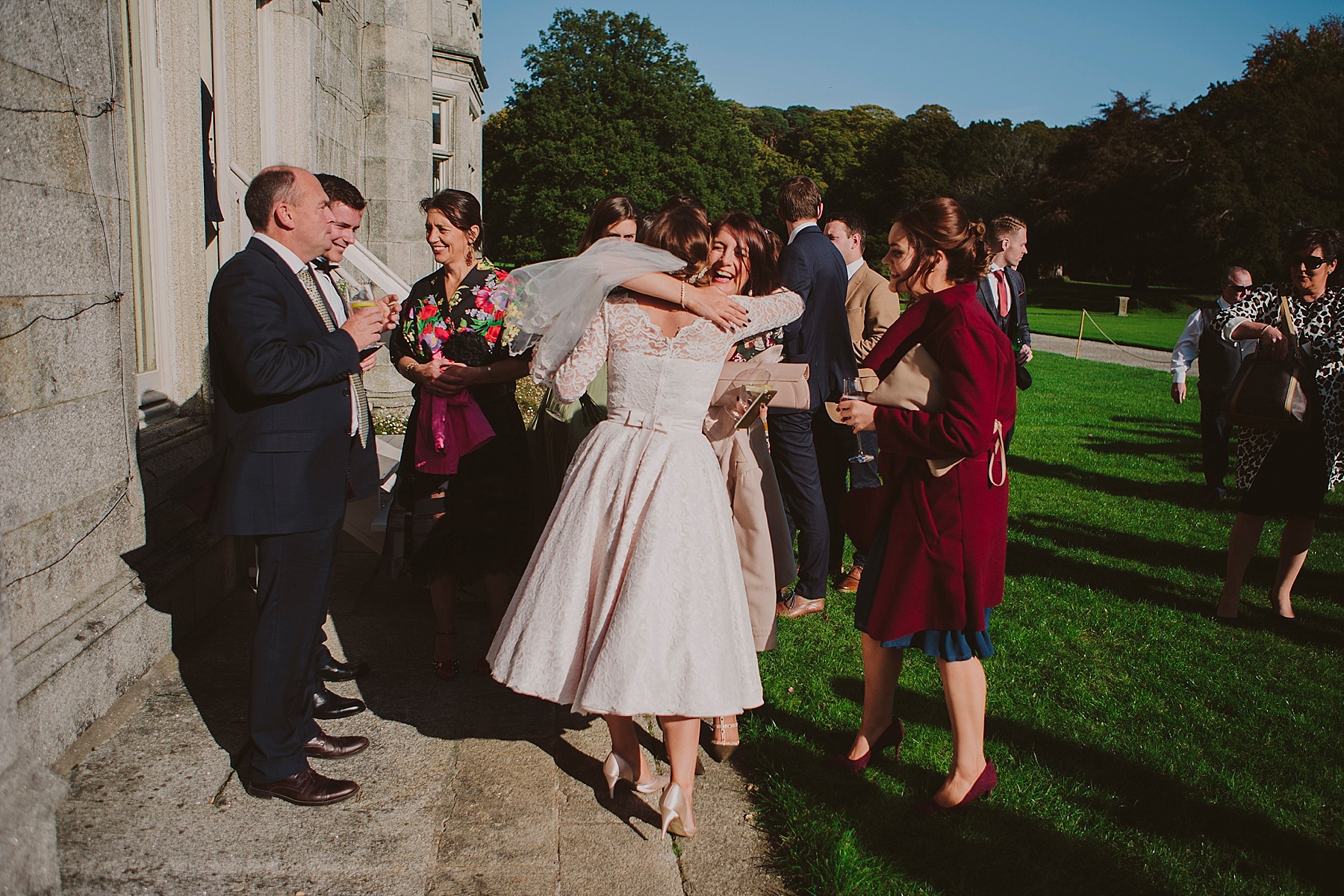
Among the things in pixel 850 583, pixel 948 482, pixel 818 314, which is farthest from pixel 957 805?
pixel 818 314

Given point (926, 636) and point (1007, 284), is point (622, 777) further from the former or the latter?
point (1007, 284)

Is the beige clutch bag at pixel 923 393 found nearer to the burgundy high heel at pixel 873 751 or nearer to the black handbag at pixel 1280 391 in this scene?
the burgundy high heel at pixel 873 751

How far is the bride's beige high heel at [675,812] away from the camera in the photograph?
3.32m

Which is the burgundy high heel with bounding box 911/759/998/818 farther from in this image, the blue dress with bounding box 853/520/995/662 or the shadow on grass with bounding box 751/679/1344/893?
the blue dress with bounding box 853/520/995/662

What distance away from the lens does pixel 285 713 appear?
11.0ft

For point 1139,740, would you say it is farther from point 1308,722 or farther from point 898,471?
point 898,471

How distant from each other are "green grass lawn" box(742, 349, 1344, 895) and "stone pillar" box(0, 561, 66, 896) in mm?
2138

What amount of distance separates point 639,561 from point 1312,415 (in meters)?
4.48

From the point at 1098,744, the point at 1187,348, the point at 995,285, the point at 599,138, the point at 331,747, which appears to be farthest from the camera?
the point at 599,138

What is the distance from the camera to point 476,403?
4.45 meters

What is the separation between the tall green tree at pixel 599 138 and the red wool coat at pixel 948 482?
4626 centimetres

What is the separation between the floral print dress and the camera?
435cm

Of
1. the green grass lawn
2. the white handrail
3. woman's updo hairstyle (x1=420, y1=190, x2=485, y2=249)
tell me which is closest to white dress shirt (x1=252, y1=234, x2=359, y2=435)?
woman's updo hairstyle (x1=420, y1=190, x2=485, y2=249)

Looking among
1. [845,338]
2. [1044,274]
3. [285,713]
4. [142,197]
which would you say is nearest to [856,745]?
[285,713]
